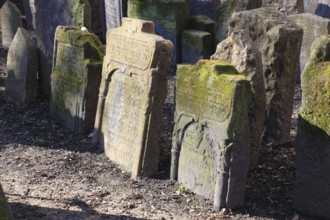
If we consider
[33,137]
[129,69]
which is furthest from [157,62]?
[33,137]

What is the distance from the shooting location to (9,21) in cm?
1097

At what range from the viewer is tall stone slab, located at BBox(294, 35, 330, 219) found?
4801 millimetres

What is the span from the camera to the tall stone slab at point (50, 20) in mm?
8211

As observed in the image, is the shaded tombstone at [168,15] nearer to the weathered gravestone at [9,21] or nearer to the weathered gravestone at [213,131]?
the weathered gravestone at [9,21]

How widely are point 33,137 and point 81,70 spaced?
971mm

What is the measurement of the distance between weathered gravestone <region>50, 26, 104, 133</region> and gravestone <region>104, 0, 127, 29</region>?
384 centimetres

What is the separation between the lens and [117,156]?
625 cm

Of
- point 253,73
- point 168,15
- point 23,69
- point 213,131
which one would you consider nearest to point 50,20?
point 23,69

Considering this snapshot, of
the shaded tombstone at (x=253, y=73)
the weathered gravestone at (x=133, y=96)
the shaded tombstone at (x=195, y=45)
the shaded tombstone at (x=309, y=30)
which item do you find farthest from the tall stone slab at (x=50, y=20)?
the shaded tombstone at (x=309, y=30)

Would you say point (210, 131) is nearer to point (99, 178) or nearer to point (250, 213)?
point (250, 213)

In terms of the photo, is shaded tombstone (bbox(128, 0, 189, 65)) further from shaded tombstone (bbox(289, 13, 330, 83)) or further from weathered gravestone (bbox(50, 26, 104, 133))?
weathered gravestone (bbox(50, 26, 104, 133))

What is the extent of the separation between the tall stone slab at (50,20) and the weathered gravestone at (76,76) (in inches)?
32.5

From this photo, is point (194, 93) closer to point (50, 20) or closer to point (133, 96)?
point (133, 96)

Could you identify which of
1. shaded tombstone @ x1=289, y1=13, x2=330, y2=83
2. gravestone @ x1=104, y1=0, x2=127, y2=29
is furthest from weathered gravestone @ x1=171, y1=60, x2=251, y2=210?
gravestone @ x1=104, y1=0, x2=127, y2=29
